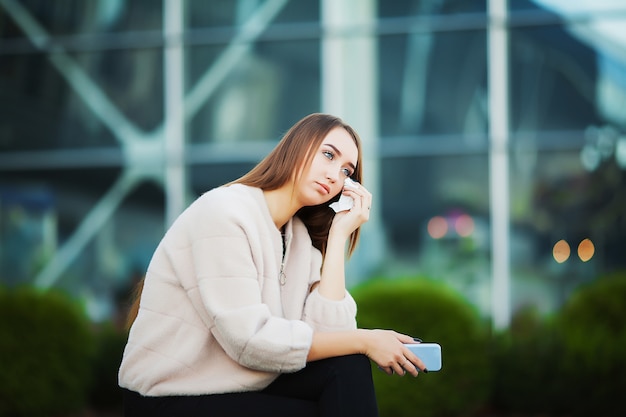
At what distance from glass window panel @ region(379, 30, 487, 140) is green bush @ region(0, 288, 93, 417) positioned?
3.98 metres

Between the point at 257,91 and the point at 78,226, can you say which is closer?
the point at 257,91

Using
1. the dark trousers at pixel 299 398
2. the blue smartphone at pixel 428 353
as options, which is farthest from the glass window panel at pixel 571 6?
the dark trousers at pixel 299 398

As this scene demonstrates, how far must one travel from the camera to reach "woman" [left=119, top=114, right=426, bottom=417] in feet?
8.38

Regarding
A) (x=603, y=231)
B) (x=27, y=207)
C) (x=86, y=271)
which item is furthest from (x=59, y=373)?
(x=603, y=231)

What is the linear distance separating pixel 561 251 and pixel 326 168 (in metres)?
6.77

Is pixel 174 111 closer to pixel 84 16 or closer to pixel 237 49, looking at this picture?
pixel 237 49

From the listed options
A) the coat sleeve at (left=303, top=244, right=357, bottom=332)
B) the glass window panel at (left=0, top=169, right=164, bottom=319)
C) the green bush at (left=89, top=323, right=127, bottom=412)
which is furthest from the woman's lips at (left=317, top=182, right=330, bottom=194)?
the glass window panel at (left=0, top=169, right=164, bottom=319)

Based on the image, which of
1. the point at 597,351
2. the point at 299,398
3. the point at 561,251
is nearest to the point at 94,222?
the point at 561,251

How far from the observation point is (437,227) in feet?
30.8

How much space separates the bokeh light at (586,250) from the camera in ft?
30.0

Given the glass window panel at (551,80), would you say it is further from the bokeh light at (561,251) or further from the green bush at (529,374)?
the green bush at (529,374)

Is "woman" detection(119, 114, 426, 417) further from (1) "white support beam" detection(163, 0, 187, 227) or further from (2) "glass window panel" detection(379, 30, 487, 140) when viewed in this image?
(1) "white support beam" detection(163, 0, 187, 227)

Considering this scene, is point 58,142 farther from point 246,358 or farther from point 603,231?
point 246,358

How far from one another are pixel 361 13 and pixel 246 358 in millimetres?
7539
